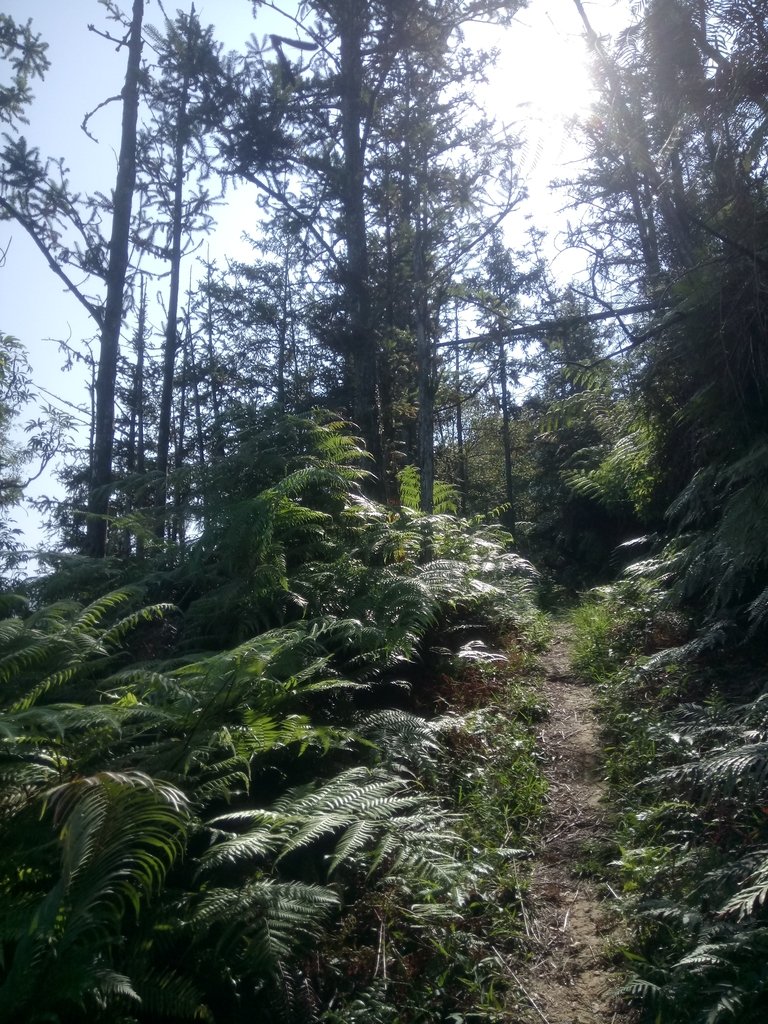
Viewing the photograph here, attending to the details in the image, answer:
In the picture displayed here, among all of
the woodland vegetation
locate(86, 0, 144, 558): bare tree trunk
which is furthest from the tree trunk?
locate(86, 0, 144, 558): bare tree trunk

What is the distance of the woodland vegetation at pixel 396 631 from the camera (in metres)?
2.84

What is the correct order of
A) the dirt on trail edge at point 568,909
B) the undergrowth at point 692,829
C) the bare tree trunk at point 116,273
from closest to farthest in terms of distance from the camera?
the undergrowth at point 692,829 < the dirt on trail edge at point 568,909 < the bare tree trunk at point 116,273

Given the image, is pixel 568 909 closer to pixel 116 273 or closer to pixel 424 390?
pixel 424 390

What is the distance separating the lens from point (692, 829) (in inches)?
143

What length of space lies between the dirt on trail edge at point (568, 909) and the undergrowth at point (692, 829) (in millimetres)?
123

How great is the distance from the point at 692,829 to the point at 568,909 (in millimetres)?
695

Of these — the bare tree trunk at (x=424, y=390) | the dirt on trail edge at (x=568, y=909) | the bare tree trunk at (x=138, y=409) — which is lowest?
the dirt on trail edge at (x=568, y=909)

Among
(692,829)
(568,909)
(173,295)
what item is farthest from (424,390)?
(173,295)

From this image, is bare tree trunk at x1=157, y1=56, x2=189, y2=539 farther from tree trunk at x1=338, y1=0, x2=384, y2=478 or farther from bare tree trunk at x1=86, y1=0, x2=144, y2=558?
tree trunk at x1=338, y1=0, x2=384, y2=478

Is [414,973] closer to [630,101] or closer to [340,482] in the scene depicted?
[340,482]

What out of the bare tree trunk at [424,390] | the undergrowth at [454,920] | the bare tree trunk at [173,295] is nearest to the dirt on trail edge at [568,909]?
the undergrowth at [454,920]

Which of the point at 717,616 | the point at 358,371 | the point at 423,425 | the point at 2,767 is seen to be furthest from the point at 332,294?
the point at 2,767

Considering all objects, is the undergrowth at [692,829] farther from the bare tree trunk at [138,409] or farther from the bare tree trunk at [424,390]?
the bare tree trunk at [138,409]

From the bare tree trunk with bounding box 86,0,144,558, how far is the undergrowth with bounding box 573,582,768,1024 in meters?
7.49
